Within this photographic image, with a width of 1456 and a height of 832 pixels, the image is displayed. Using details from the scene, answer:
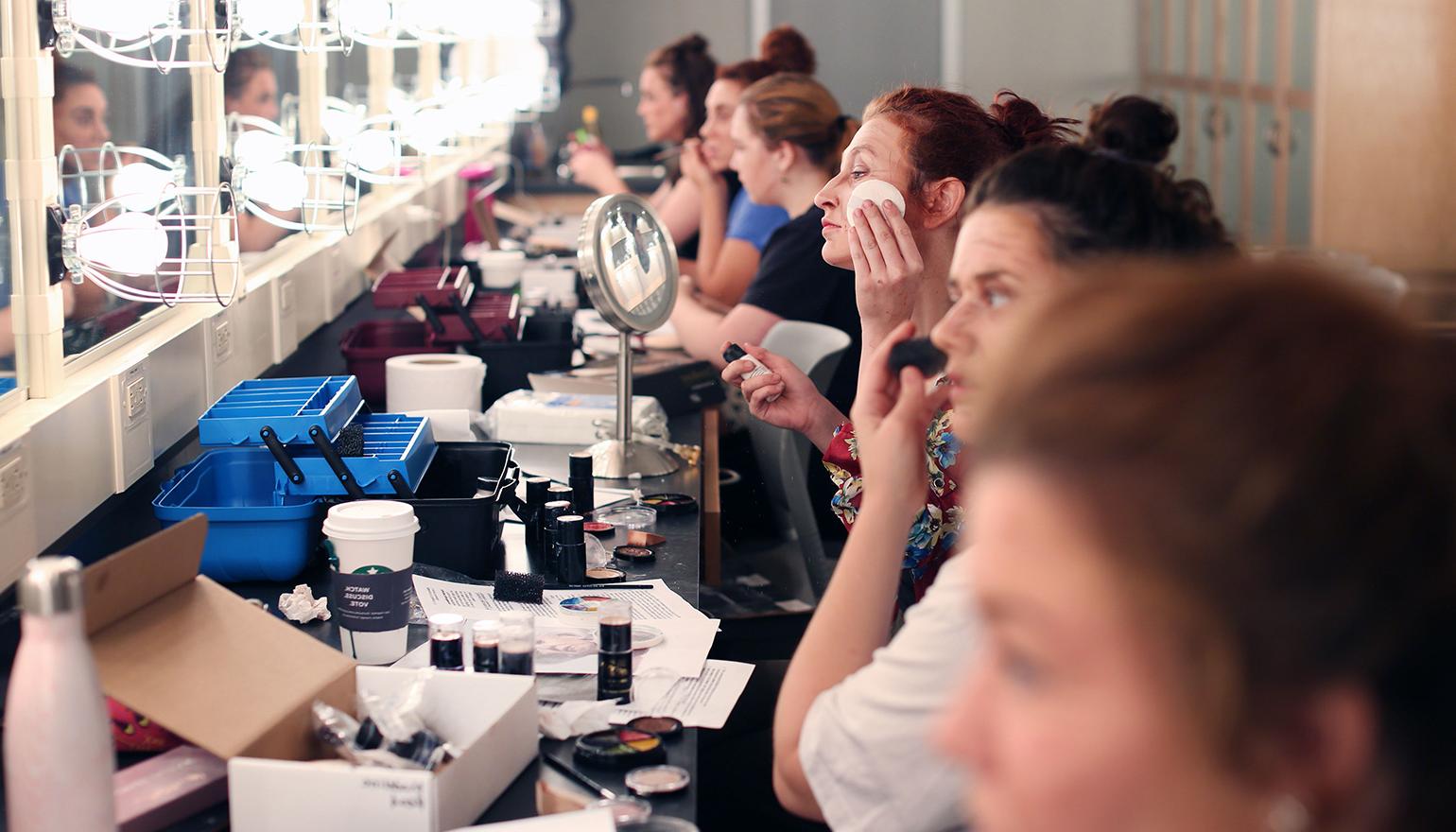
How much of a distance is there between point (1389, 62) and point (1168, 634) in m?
5.41

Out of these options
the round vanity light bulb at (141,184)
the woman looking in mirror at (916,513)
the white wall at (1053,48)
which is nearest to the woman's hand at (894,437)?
the woman looking in mirror at (916,513)

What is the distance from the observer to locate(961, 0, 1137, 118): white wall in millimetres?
7785

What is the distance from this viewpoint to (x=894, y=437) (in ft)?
4.62

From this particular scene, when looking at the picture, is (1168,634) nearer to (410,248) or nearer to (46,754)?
(46,754)

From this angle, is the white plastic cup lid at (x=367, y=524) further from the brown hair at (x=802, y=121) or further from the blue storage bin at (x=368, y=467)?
the brown hair at (x=802, y=121)

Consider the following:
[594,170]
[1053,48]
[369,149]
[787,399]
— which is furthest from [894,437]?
[1053,48]

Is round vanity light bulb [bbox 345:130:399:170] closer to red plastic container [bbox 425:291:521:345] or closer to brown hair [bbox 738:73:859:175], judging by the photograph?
red plastic container [bbox 425:291:521:345]

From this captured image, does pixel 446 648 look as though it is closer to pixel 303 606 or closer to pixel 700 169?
pixel 303 606

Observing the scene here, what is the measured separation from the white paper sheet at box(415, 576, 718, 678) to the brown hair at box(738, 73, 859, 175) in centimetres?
180

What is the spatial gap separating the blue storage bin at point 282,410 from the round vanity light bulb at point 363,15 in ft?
3.00

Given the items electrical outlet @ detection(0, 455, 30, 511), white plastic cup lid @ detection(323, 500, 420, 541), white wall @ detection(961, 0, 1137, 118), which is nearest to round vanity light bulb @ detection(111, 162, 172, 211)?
electrical outlet @ detection(0, 455, 30, 511)

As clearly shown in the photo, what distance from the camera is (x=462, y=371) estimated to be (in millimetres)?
2717

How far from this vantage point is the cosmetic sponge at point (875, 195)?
219 centimetres

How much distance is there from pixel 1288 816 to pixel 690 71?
5.14 meters
